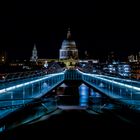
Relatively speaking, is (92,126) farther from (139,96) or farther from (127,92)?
(127,92)

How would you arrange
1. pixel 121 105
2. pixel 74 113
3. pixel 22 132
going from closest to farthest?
1. pixel 22 132
2. pixel 74 113
3. pixel 121 105

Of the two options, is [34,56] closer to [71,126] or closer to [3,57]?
[3,57]

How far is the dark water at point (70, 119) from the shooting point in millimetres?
5895

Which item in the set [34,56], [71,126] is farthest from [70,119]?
[34,56]

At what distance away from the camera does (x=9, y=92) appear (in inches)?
390

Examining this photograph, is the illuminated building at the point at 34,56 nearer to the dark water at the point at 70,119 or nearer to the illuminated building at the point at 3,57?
the illuminated building at the point at 3,57

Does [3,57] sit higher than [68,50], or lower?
lower

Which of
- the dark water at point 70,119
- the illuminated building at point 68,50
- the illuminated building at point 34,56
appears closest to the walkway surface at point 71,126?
the dark water at point 70,119

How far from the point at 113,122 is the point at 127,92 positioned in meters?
5.38

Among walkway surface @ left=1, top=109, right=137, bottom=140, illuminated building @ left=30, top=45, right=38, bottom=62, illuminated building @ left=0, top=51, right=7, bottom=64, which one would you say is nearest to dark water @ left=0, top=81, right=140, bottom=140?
walkway surface @ left=1, top=109, right=137, bottom=140

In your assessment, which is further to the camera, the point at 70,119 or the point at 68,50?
the point at 68,50

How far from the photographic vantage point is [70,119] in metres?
6.78

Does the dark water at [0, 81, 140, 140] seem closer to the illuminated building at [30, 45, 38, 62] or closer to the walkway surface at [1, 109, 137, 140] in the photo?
the walkway surface at [1, 109, 137, 140]

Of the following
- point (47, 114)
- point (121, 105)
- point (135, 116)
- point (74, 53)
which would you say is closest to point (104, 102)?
point (121, 105)
